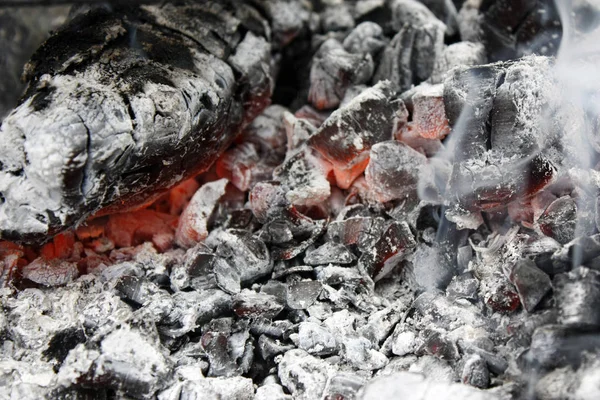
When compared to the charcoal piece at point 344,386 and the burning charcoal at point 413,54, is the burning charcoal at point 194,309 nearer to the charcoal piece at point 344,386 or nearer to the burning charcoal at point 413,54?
the charcoal piece at point 344,386

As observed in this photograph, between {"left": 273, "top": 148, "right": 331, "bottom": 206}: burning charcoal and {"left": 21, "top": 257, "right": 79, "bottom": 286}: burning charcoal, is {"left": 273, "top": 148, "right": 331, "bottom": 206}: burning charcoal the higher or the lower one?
the higher one

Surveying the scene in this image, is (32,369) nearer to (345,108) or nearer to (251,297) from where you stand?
(251,297)

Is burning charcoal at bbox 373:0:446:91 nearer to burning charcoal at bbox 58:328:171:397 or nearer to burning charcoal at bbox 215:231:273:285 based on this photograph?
burning charcoal at bbox 215:231:273:285

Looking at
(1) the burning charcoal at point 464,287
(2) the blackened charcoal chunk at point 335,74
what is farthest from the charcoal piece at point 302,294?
(2) the blackened charcoal chunk at point 335,74

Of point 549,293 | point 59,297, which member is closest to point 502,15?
point 549,293

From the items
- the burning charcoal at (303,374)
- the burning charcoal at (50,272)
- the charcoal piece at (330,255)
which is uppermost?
the burning charcoal at (50,272)

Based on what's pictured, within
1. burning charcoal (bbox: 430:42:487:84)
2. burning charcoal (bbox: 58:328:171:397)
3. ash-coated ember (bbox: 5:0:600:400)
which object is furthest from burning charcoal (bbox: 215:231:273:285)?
burning charcoal (bbox: 430:42:487:84)

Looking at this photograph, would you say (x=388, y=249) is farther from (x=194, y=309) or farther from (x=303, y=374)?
(x=194, y=309)
